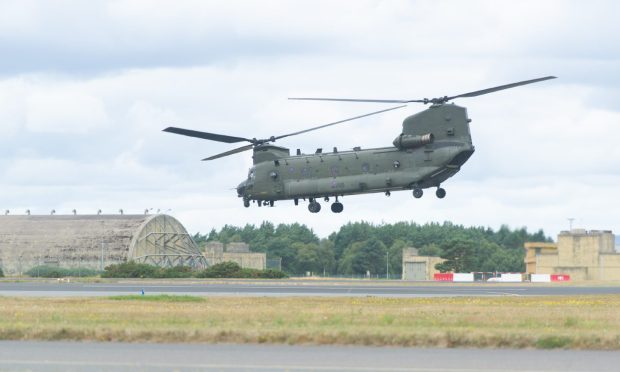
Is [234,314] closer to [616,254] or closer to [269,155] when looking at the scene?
[269,155]

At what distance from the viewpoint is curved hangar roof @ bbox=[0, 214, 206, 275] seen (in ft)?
431

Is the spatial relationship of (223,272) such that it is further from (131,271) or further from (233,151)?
(233,151)

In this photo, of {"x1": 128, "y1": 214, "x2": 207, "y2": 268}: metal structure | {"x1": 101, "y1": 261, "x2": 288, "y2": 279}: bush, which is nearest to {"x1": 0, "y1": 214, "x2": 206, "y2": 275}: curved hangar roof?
{"x1": 128, "y1": 214, "x2": 207, "y2": 268}: metal structure

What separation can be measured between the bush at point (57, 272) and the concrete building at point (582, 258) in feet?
204

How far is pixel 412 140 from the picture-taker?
65.6 meters

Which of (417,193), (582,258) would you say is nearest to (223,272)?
(417,193)

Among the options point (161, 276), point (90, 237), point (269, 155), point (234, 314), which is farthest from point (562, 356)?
point (90, 237)

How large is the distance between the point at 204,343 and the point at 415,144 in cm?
3563

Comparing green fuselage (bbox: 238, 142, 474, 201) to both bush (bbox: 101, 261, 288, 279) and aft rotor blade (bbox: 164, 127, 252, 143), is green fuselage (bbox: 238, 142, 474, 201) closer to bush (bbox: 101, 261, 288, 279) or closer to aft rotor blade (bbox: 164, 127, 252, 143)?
aft rotor blade (bbox: 164, 127, 252, 143)

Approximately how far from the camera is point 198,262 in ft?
469

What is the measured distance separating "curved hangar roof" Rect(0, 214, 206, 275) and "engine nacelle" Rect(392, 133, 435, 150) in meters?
68.9

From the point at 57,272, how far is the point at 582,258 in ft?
233

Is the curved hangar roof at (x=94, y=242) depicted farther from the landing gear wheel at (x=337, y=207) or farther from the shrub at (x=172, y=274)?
the landing gear wheel at (x=337, y=207)

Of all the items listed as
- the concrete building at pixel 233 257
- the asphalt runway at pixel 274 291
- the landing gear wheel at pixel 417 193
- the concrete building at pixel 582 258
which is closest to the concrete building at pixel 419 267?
the concrete building at pixel 582 258
